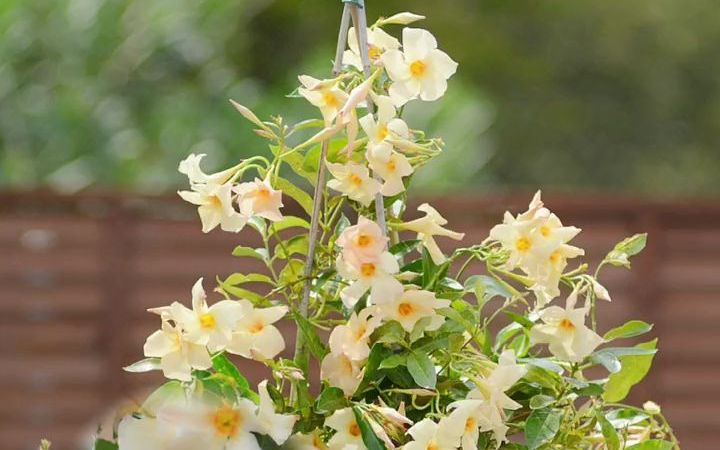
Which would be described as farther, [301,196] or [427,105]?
[427,105]

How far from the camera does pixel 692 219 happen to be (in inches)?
202

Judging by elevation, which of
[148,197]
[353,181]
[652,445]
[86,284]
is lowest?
[86,284]

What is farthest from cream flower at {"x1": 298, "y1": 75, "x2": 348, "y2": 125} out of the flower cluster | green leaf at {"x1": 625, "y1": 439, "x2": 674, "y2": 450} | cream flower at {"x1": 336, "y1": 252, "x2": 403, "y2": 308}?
green leaf at {"x1": 625, "y1": 439, "x2": 674, "y2": 450}

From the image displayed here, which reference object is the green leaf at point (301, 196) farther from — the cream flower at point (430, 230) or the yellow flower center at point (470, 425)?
the yellow flower center at point (470, 425)

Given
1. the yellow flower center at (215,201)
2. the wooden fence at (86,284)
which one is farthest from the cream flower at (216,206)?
the wooden fence at (86,284)

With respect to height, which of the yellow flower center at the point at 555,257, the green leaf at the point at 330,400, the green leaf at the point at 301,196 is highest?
the green leaf at the point at 301,196

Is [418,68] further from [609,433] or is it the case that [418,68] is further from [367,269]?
[609,433]

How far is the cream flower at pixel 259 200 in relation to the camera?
0.95m

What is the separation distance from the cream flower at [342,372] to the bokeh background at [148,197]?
140 mm

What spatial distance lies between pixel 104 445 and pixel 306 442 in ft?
0.43

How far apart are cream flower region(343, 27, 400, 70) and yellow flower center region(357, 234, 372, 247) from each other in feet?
0.48

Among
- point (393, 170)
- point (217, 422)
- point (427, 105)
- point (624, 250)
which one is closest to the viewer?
point (217, 422)

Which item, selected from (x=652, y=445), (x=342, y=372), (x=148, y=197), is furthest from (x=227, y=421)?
(x=148, y=197)

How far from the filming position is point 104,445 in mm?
902
